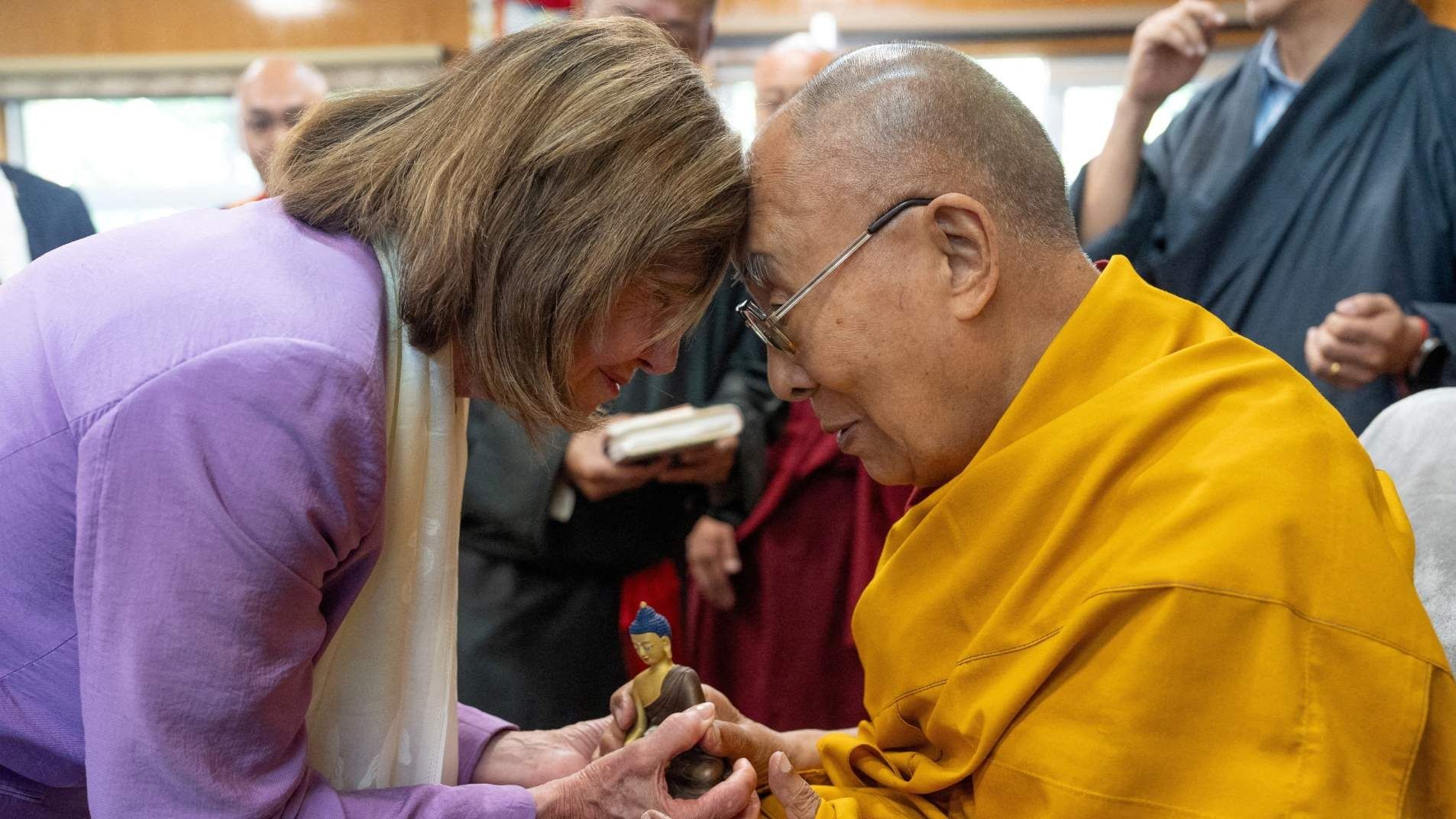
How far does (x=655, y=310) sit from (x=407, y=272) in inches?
11.5

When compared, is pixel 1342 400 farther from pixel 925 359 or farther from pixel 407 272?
pixel 407 272

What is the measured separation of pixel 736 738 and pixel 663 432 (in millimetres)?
801

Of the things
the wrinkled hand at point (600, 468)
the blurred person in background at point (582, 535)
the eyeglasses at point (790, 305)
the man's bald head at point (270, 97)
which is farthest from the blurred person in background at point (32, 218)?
the eyeglasses at point (790, 305)

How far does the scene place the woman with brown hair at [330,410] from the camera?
112cm

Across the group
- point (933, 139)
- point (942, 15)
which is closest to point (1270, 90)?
point (933, 139)

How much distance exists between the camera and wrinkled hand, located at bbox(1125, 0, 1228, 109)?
2.80 m

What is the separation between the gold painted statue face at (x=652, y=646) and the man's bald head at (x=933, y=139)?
603 millimetres

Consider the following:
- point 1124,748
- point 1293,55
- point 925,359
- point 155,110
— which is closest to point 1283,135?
point 1293,55

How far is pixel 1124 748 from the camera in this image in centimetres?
115

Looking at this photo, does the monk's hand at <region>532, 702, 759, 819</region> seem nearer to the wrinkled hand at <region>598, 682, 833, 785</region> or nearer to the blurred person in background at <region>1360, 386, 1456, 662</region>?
the wrinkled hand at <region>598, 682, 833, 785</region>

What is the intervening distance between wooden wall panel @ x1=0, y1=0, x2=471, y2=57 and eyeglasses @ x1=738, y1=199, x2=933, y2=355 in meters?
6.40

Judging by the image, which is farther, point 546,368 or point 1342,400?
point 1342,400

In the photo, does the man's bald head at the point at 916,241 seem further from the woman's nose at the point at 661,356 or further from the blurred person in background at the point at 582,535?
the blurred person in background at the point at 582,535

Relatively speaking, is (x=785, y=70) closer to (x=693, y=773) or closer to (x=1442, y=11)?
(x=693, y=773)
